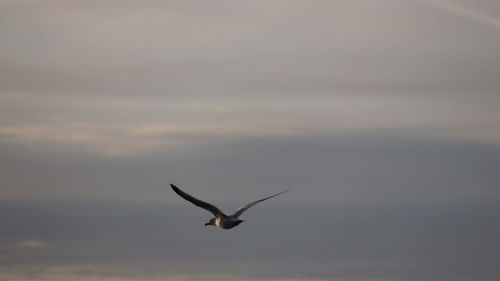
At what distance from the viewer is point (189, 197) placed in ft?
501

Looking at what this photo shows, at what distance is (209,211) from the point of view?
15588cm

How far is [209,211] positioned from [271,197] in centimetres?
772

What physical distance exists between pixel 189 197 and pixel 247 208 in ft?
19.8

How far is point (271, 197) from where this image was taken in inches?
5925

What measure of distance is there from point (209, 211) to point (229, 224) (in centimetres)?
255

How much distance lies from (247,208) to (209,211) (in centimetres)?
333

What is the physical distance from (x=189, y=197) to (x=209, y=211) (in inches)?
148

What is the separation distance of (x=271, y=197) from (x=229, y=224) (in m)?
5.83

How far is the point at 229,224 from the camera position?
6078 inches

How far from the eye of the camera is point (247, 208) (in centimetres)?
15600
